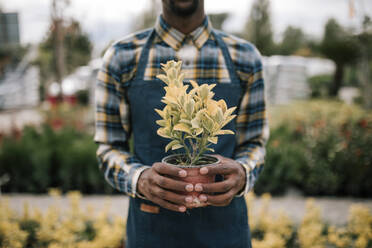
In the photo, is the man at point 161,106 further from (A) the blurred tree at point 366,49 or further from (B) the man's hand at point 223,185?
(A) the blurred tree at point 366,49

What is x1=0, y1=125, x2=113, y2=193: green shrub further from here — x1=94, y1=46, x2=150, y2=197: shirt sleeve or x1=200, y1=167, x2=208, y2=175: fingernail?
x1=200, y1=167, x2=208, y2=175: fingernail

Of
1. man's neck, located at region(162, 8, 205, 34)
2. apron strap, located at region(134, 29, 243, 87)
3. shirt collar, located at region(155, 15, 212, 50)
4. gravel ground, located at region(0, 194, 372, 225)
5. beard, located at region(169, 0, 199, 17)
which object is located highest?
beard, located at region(169, 0, 199, 17)

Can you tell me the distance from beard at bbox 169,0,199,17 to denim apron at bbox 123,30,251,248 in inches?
8.8

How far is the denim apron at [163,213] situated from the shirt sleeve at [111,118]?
0.17ft

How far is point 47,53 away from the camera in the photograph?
23.5 m

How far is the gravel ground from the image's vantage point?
138 inches

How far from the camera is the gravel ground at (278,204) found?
351 centimetres

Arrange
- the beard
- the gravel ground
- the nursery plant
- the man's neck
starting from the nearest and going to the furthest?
1. the nursery plant
2. the beard
3. the man's neck
4. the gravel ground

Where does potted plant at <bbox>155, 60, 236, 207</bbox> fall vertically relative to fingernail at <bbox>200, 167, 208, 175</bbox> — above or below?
above

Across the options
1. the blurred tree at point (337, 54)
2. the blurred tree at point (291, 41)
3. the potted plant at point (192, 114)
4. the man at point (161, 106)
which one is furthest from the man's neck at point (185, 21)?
the blurred tree at point (291, 41)

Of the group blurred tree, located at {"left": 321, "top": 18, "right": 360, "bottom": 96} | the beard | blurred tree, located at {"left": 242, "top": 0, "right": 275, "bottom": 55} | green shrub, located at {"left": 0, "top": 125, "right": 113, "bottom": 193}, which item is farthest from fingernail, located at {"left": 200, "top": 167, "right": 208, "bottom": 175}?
blurred tree, located at {"left": 242, "top": 0, "right": 275, "bottom": 55}

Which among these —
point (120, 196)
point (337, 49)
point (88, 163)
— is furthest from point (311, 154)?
point (337, 49)

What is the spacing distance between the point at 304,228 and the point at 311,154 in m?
2.18

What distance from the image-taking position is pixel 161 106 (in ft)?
4.46
